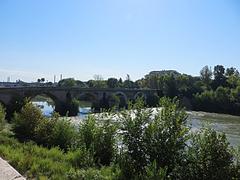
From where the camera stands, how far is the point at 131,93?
82.6 m

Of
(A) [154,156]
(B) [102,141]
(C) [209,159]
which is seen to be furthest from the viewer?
(B) [102,141]

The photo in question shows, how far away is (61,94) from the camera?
193 feet

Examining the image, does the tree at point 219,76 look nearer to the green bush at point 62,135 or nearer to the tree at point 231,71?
the tree at point 231,71

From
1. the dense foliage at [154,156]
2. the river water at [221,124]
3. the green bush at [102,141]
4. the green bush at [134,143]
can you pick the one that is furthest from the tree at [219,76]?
the green bush at [134,143]

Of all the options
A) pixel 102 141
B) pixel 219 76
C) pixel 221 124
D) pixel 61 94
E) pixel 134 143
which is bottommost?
pixel 221 124

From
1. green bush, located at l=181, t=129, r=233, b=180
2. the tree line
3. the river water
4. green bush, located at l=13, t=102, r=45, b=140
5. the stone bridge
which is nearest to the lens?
green bush, located at l=181, t=129, r=233, b=180

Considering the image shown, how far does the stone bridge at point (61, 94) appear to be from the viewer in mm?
45669

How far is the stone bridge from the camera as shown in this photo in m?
45.7

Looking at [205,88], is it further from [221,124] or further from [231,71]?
[221,124]

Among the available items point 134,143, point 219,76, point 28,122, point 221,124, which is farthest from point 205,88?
point 134,143

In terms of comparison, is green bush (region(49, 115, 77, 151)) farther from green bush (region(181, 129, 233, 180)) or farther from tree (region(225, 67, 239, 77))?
tree (region(225, 67, 239, 77))

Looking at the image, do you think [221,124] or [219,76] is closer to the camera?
[221,124]

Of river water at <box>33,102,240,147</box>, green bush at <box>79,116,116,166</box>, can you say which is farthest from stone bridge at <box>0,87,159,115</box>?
green bush at <box>79,116,116,166</box>

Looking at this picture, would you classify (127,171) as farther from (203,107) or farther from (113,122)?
(203,107)
